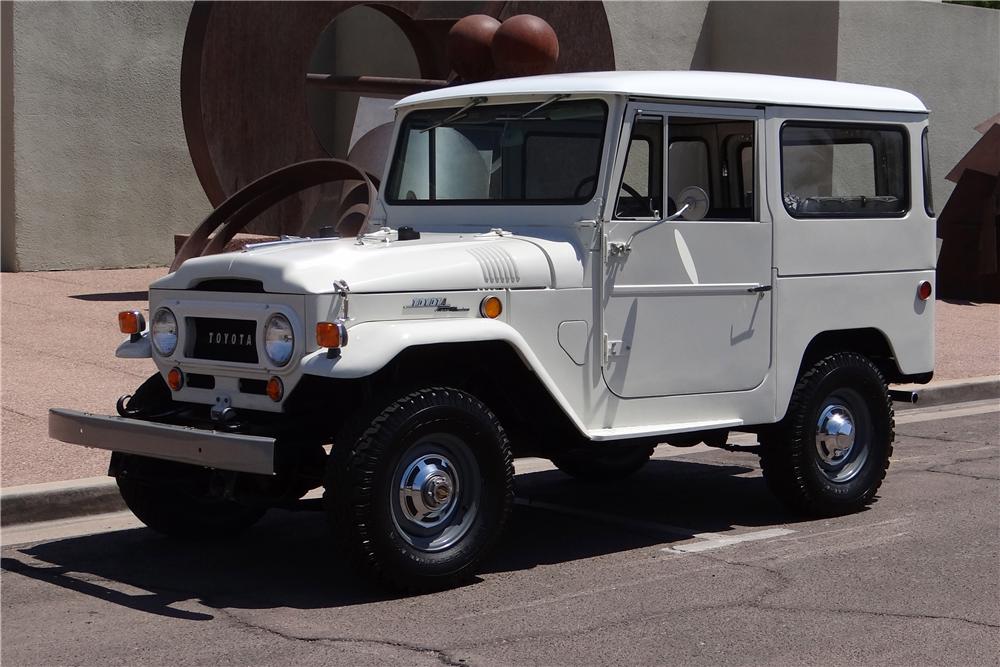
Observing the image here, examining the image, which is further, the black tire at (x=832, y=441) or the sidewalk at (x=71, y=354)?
the sidewalk at (x=71, y=354)

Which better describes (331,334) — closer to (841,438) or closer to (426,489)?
(426,489)

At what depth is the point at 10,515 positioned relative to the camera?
22.4 feet

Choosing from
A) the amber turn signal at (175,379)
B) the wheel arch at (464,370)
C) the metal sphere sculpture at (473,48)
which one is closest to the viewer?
the wheel arch at (464,370)

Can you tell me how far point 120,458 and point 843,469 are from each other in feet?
12.5

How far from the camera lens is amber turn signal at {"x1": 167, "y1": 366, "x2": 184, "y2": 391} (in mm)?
6082

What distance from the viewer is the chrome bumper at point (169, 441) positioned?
523 centimetres

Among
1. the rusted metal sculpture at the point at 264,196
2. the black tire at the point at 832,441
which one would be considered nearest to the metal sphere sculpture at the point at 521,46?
the rusted metal sculpture at the point at 264,196

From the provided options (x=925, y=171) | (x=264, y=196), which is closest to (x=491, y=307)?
(x=925, y=171)

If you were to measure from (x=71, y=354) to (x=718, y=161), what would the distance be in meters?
6.11

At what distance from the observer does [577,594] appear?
568cm

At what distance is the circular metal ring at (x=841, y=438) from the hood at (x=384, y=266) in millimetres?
2042

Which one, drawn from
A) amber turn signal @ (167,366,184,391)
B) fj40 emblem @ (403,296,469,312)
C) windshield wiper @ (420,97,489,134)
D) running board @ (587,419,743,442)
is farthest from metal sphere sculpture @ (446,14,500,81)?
fj40 emblem @ (403,296,469,312)

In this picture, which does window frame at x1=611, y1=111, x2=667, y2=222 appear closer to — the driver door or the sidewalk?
the driver door

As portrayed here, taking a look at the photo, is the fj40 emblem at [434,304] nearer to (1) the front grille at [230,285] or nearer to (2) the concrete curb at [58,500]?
(1) the front grille at [230,285]
